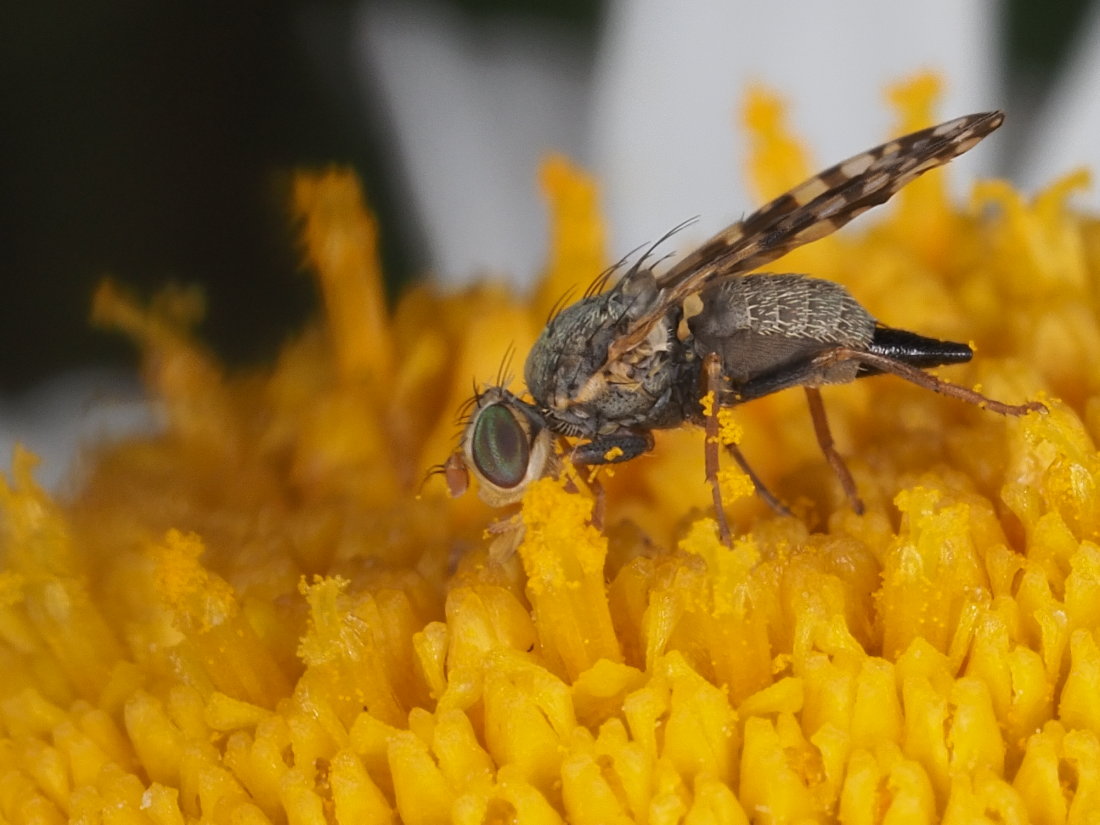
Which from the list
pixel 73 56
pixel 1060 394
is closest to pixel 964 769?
pixel 1060 394

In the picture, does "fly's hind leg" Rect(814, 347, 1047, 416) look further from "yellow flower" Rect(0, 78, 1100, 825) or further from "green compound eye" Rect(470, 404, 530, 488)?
"green compound eye" Rect(470, 404, 530, 488)

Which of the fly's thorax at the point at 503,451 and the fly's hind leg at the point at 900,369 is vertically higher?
the fly's thorax at the point at 503,451

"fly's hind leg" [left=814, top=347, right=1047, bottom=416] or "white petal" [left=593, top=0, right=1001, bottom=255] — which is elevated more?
"white petal" [left=593, top=0, right=1001, bottom=255]

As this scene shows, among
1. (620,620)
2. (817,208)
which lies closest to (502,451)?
(620,620)

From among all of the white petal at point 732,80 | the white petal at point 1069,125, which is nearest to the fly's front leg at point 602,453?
the white petal at point 732,80

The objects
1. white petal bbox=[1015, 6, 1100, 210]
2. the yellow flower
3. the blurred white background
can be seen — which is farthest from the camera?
white petal bbox=[1015, 6, 1100, 210]

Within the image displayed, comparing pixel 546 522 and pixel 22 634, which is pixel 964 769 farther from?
pixel 22 634

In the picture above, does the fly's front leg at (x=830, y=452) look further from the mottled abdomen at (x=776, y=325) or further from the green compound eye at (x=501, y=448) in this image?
the green compound eye at (x=501, y=448)

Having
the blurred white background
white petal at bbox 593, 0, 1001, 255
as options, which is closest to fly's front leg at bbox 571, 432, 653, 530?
the blurred white background
